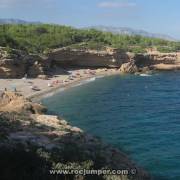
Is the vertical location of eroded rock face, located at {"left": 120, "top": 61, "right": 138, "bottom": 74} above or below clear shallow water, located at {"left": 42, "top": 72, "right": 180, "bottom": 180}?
above

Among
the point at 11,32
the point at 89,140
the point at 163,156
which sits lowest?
the point at 163,156

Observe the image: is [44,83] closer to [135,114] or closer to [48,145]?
[135,114]

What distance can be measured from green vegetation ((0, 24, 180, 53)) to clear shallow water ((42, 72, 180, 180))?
18.0m

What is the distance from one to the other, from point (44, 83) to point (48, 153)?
164ft

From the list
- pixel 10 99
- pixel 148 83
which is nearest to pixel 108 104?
pixel 10 99

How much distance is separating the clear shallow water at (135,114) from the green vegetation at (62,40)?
18.0 meters

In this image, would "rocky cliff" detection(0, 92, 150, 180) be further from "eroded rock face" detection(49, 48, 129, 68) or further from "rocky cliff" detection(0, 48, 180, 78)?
"eroded rock face" detection(49, 48, 129, 68)

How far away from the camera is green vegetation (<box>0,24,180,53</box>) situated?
8462cm

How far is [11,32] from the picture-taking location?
9156 centimetres

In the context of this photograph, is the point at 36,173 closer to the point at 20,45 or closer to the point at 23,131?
the point at 23,131

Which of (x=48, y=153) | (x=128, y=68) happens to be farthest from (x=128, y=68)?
(x=48, y=153)

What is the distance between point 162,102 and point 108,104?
769 cm

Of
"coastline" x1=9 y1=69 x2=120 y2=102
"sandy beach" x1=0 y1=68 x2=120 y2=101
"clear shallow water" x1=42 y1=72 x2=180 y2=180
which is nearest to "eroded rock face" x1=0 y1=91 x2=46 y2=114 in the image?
"clear shallow water" x1=42 y1=72 x2=180 y2=180

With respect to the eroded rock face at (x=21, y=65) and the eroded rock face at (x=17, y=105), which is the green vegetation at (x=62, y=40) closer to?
the eroded rock face at (x=21, y=65)
